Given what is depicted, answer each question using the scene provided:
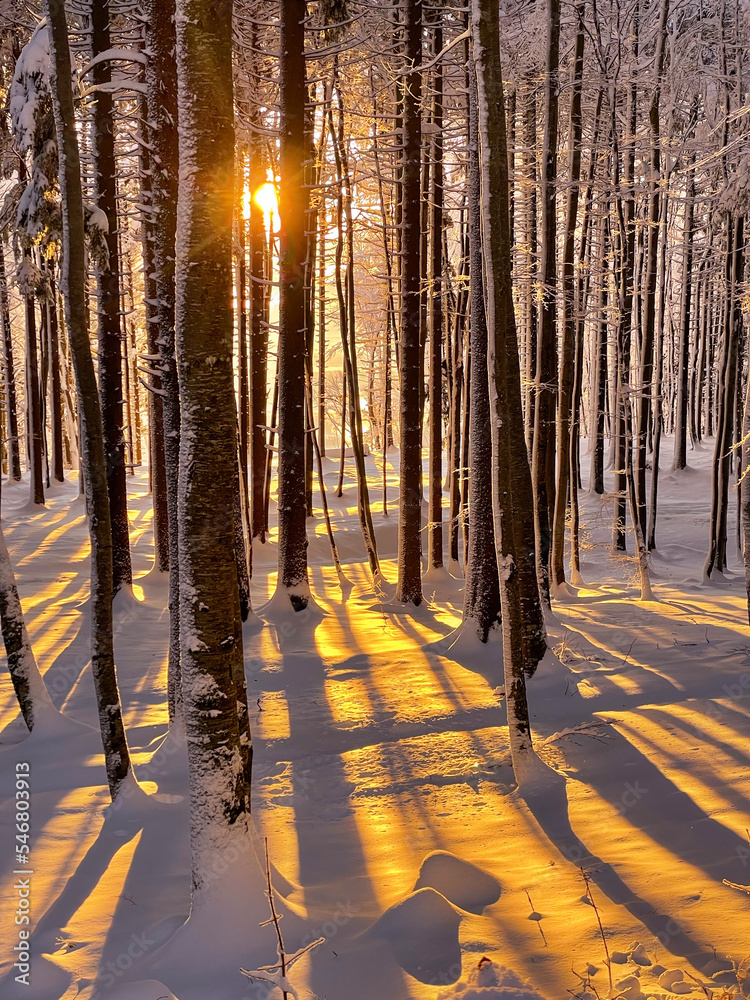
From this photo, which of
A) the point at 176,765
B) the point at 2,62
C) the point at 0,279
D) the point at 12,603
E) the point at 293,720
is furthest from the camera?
the point at 0,279

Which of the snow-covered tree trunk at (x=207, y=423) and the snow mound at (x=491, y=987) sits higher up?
the snow-covered tree trunk at (x=207, y=423)

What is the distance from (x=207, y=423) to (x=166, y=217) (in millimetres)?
3146

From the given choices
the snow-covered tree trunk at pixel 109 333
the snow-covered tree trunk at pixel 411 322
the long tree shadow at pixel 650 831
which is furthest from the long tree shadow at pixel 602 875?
the snow-covered tree trunk at pixel 109 333

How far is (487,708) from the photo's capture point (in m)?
7.81

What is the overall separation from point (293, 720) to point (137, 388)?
25.3 meters

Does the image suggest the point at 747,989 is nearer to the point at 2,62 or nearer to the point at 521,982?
the point at 521,982

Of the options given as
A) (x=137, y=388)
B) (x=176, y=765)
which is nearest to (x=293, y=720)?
(x=176, y=765)

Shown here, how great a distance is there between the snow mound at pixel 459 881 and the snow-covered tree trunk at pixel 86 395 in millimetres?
2536

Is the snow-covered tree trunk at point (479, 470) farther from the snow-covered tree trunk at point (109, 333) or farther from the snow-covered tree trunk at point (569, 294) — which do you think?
the snow-covered tree trunk at point (109, 333)

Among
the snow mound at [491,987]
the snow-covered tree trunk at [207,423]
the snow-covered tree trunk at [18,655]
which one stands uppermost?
the snow-covered tree trunk at [207,423]

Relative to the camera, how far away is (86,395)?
Result: 555cm

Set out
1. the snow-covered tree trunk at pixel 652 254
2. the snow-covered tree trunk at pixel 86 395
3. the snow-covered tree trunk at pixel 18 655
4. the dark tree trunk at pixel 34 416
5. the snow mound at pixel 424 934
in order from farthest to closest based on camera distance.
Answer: the dark tree trunk at pixel 34 416, the snow-covered tree trunk at pixel 652 254, the snow-covered tree trunk at pixel 18 655, the snow-covered tree trunk at pixel 86 395, the snow mound at pixel 424 934

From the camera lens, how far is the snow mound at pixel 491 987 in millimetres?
3533

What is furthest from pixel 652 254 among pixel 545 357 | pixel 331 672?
pixel 331 672
